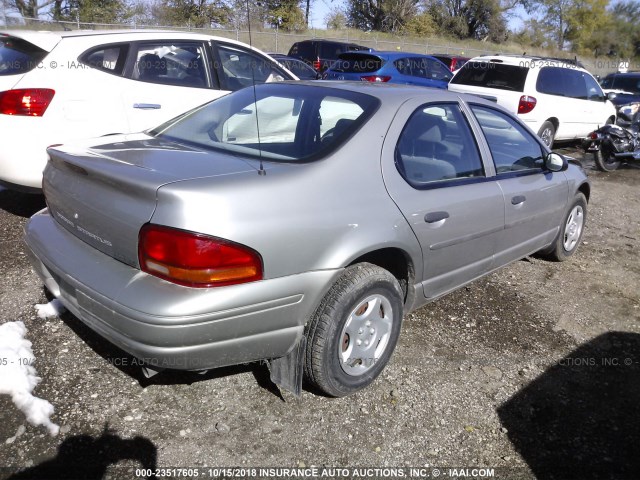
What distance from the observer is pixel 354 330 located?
282 centimetres

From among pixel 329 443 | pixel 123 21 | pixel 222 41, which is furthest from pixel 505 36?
pixel 329 443

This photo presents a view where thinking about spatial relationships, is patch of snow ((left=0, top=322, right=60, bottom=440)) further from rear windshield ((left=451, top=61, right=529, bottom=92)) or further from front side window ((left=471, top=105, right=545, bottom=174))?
rear windshield ((left=451, top=61, right=529, bottom=92))

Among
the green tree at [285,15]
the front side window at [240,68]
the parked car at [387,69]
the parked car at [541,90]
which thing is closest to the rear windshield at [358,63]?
the parked car at [387,69]

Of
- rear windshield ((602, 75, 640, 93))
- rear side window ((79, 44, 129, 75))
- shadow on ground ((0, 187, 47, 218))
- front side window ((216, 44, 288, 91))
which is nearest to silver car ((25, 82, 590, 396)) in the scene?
rear side window ((79, 44, 129, 75))

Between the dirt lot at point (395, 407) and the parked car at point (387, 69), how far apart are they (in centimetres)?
930

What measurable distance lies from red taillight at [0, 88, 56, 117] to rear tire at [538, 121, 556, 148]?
25.1 ft

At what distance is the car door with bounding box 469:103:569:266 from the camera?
12.2 ft

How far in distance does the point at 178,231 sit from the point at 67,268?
0.75 meters

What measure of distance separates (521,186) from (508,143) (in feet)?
1.23

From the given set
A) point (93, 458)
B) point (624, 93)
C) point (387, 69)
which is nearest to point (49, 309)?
point (93, 458)

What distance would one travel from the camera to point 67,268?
260cm

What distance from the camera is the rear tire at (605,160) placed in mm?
9195

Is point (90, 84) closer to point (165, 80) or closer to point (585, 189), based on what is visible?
point (165, 80)

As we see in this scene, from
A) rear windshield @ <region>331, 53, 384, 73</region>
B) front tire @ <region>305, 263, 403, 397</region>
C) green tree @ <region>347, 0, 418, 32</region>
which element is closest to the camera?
front tire @ <region>305, 263, 403, 397</region>
